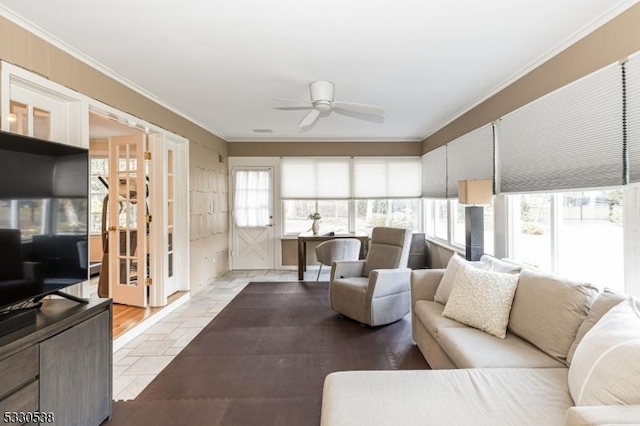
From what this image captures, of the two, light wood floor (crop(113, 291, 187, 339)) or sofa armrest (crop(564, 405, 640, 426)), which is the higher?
sofa armrest (crop(564, 405, 640, 426))

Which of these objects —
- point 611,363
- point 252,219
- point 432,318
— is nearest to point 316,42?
point 432,318

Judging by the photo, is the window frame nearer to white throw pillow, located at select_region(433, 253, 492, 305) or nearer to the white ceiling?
the white ceiling

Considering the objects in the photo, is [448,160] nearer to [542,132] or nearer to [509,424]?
[542,132]

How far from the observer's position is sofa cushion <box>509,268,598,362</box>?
1758 millimetres

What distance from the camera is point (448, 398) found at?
1.43 meters

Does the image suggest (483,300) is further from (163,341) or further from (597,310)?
(163,341)

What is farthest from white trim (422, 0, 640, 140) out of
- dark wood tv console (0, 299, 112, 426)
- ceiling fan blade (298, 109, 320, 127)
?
dark wood tv console (0, 299, 112, 426)

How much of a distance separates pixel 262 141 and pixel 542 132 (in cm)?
482

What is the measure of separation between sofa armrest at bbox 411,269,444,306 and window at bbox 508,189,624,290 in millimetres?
953

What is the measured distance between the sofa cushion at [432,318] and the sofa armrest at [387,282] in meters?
0.53

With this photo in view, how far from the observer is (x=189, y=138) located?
15.3 feet

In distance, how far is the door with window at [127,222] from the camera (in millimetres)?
3850

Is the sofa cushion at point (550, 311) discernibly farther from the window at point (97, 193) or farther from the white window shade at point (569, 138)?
the window at point (97, 193)

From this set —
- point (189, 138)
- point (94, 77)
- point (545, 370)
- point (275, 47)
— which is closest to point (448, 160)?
point (275, 47)
